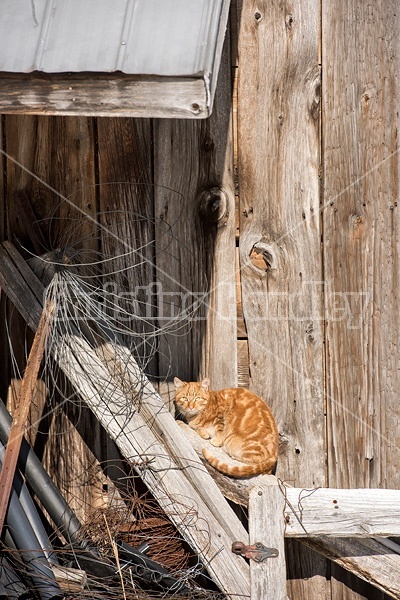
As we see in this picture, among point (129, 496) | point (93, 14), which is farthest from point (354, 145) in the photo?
point (129, 496)

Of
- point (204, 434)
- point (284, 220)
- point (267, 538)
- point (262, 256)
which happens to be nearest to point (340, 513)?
point (267, 538)

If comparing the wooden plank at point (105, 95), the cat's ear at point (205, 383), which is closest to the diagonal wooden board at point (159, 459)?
the cat's ear at point (205, 383)

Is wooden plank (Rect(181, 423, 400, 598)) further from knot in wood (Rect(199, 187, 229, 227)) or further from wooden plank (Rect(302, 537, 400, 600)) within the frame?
knot in wood (Rect(199, 187, 229, 227))

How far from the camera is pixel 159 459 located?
98.5 inches

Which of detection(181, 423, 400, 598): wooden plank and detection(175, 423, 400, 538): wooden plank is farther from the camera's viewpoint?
detection(181, 423, 400, 598): wooden plank

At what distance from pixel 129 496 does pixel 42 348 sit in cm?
79

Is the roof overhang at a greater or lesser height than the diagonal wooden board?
greater

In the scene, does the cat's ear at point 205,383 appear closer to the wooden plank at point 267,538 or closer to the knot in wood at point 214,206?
the wooden plank at point 267,538

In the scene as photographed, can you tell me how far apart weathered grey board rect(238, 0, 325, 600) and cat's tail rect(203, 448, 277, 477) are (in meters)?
0.26

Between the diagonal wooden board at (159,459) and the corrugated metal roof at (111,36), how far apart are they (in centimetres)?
96

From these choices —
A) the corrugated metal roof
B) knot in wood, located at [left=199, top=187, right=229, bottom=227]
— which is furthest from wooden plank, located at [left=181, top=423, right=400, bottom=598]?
the corrugated metal roof

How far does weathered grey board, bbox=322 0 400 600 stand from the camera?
2635mm

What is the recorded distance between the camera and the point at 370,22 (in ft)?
8.60

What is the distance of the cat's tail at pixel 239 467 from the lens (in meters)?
2.55
